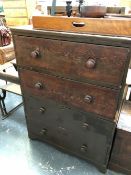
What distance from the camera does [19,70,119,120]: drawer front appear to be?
0.93 metres

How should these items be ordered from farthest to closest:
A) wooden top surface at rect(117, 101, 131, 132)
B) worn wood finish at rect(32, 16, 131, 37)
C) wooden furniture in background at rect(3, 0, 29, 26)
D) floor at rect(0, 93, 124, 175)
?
wooden furniture in background at rect(3, 0, 29, 26) → floor at rect(0, 93, 124, 175) → wooden top surface at rect(117, 101, 131, 132) → worn wood finish at rect(32, 16, 131, 37)

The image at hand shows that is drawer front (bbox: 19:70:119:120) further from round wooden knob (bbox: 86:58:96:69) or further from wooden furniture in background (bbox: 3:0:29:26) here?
wooden furniture in background (bbox: 3:0:29:26)

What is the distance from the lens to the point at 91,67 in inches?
33.4

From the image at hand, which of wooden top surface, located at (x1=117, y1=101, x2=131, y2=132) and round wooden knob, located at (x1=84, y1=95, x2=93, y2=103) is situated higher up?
round wooden knob, located at (x1=84, y1=95, x2=93, y2=103)

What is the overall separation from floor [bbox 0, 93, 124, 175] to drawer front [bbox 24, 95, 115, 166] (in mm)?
111

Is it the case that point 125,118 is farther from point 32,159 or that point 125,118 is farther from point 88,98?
point 32,159

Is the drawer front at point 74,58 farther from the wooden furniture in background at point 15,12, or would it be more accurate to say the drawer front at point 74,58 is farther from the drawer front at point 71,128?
the wooden furniture in background at point 15,12

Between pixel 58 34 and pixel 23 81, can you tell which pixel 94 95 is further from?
pixel 23 81

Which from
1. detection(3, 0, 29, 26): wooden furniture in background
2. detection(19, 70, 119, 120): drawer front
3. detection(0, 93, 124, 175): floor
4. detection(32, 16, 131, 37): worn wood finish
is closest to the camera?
detection(32, 16, 131, 37): worn wood finish

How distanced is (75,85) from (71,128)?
0.41 metres

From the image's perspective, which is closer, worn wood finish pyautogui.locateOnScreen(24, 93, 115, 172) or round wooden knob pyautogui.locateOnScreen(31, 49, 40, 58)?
round wooden knob pyautogui.locateOnScreen(31, 49, 40, 58)

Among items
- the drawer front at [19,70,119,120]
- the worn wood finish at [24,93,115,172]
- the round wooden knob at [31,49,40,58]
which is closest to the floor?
the worn wood finish at [24,93,115,172]

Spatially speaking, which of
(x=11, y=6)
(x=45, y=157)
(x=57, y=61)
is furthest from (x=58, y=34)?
(x=11, y=6)

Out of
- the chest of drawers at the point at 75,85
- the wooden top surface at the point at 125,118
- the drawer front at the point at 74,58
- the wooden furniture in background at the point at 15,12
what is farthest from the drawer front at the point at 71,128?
the wooden furniture in background at the point at 15,12
